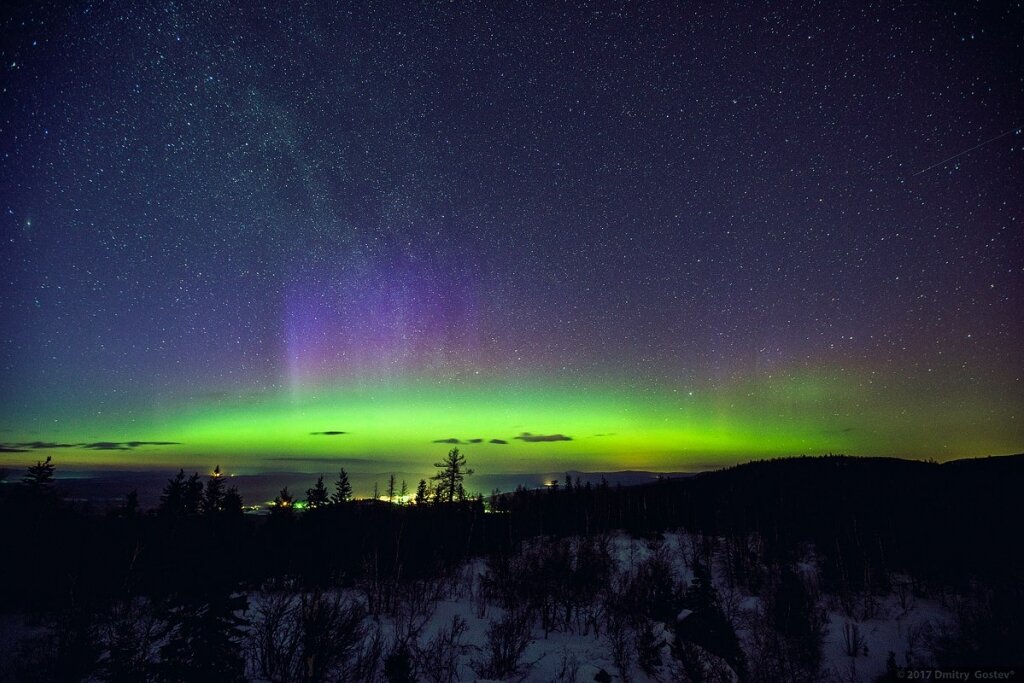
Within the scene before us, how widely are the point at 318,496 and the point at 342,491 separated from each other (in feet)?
25.6

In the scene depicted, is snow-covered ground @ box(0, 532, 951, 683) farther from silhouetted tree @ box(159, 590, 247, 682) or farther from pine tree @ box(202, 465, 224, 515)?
pine tree @ box(202, 465, 224, 515)

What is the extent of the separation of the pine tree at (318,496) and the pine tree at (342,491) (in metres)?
2.11

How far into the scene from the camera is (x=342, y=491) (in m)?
75.2

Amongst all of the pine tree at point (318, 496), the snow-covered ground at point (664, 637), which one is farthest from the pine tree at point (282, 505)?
the snow-covered ground at point (664, 637)

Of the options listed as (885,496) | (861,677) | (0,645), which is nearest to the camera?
(0,645)

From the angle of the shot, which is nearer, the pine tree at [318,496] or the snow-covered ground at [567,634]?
the snow-covered ground at [567,634]

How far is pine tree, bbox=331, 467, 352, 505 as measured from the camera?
2886 inches

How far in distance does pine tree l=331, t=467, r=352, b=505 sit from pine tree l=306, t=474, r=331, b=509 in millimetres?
2111

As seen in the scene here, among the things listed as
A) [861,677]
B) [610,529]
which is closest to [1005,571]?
[861,677]

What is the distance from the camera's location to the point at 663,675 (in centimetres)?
2627

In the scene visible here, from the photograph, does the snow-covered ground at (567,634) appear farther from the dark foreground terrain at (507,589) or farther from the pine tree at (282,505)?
the pine tree at (282,505)

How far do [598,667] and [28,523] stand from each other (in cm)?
5180

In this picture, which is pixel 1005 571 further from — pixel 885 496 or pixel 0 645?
pixel 0 645

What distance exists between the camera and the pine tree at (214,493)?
59281 mm
